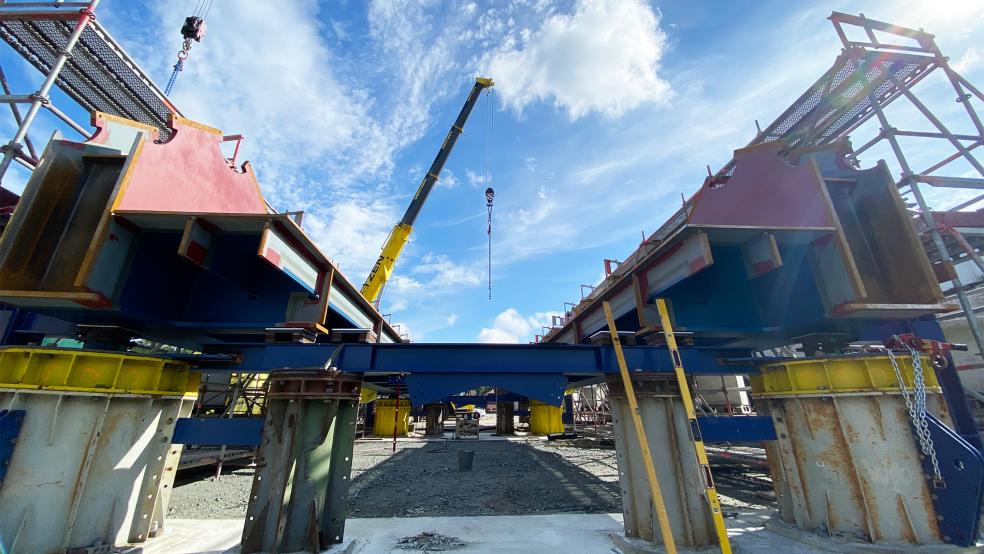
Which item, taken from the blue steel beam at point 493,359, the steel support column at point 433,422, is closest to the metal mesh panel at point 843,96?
the blue steel beam at point 493,359

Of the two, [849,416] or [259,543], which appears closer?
[259,543]

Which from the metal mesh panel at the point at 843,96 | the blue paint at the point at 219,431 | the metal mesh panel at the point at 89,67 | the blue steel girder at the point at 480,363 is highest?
the metal mesh panel at the point at 89,67

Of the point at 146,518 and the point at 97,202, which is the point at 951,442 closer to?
the point at 146,518

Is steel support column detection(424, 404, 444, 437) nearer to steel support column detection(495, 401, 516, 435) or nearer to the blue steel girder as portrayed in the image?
steel support column detection(495, 401, 516, 435)

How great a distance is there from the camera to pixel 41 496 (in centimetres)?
360

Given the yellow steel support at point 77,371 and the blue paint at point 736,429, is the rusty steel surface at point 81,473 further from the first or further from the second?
the blue paint at point 736,429

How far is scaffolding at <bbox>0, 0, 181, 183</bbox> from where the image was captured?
30.8 feet

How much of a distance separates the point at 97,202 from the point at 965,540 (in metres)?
9.47

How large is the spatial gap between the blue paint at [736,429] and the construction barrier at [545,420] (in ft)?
56.2

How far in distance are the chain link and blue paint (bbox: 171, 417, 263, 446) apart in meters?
7.05

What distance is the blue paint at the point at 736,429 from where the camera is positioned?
454 centimetres

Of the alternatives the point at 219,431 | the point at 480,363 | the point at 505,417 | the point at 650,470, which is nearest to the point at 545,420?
the point at 505,417

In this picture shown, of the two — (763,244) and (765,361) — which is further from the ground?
(763,244)

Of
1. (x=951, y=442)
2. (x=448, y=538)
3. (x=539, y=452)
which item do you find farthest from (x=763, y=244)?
(x=539, y=452)
